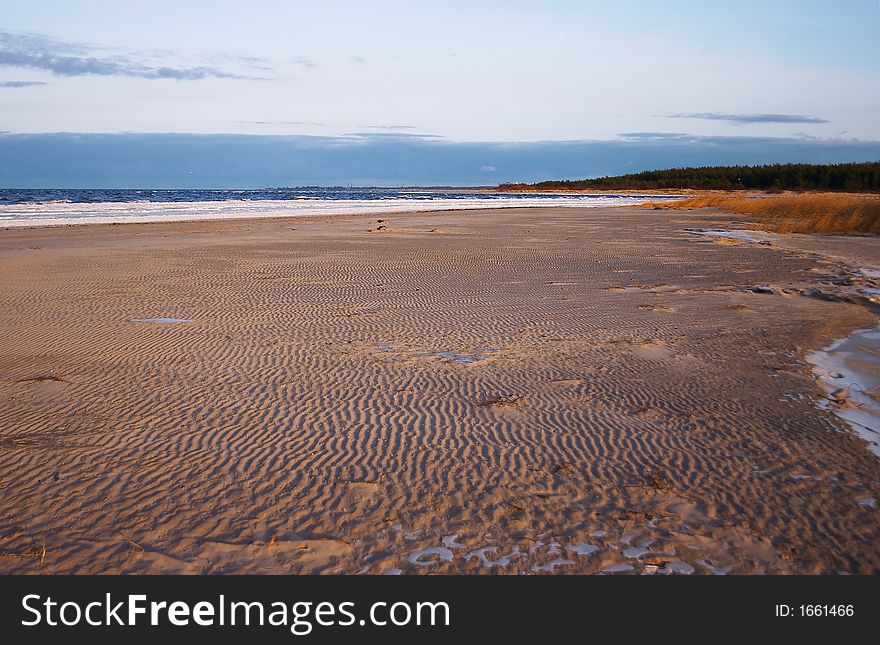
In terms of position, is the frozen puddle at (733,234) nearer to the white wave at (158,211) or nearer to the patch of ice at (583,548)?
the patch of ice at (583,548)

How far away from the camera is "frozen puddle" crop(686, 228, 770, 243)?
81.0 feet

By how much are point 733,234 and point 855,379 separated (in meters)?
20.9

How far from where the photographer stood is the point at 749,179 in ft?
280

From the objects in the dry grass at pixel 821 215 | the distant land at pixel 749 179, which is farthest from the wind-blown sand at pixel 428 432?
the distant land at pixel 749 179

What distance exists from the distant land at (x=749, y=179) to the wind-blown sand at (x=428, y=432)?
62257 mm

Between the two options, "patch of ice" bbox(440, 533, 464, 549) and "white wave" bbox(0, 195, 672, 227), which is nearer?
"patch of ice" bbox(440, 533, 464, 549)

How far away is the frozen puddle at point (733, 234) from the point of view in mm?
24688

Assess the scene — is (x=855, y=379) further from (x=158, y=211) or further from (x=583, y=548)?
(x=158, y=211)

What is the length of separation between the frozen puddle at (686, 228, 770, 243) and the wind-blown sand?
443 inches

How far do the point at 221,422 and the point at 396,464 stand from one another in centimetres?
181

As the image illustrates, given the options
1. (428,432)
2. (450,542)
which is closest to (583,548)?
(450,542)

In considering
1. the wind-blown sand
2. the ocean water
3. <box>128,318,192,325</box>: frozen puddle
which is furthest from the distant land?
<box>128,318,192,325</box>: frozen puddle

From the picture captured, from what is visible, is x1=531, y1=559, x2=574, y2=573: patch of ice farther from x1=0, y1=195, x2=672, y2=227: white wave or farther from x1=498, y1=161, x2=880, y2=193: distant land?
x1=498, y1=161, x2=880, y2=193: distant land

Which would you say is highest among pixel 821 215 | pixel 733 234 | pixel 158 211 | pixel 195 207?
pixel 821 215
